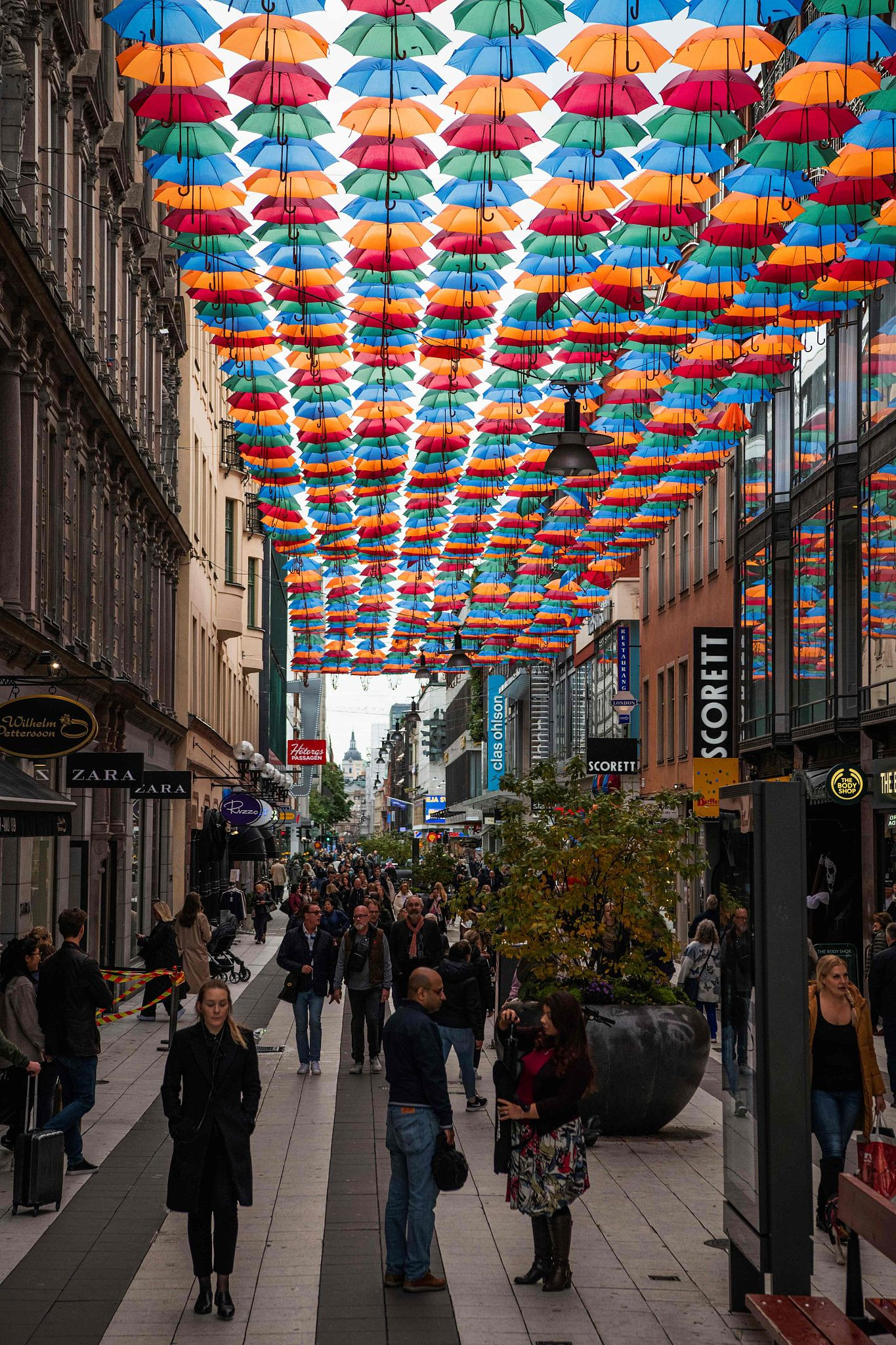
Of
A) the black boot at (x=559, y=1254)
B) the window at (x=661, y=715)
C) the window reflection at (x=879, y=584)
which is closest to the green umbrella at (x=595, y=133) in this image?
the black boot at (x=559, y=1254)

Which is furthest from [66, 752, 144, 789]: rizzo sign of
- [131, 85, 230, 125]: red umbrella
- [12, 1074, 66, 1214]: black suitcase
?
[12, 1074, 66, 1214]: black suitcase

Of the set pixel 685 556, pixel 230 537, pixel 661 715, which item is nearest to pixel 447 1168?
pixel 685 556

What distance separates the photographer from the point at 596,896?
1384 centimetres

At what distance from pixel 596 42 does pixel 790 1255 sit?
8.79 m

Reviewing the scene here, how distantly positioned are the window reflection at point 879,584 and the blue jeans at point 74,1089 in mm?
16326

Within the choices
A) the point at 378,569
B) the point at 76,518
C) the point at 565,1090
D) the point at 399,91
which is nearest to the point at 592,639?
the point at 378,569

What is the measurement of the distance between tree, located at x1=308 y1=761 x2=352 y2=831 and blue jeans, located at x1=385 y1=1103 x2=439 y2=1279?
11908 centimetres

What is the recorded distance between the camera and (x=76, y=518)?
78.5ft

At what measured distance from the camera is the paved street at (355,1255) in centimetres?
799

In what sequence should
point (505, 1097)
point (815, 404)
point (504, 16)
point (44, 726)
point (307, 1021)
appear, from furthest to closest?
1. point (815, 404)
2. point (307, 1021)
3. point (44, 726)
4. point (504, 16)
5. point (505, 1097)

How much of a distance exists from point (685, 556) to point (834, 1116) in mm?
33686

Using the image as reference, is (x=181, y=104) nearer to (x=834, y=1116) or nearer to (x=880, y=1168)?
(x=834, y=1116)

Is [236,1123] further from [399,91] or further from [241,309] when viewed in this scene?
[241,309]

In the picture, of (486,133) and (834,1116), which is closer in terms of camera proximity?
(834,1116)
